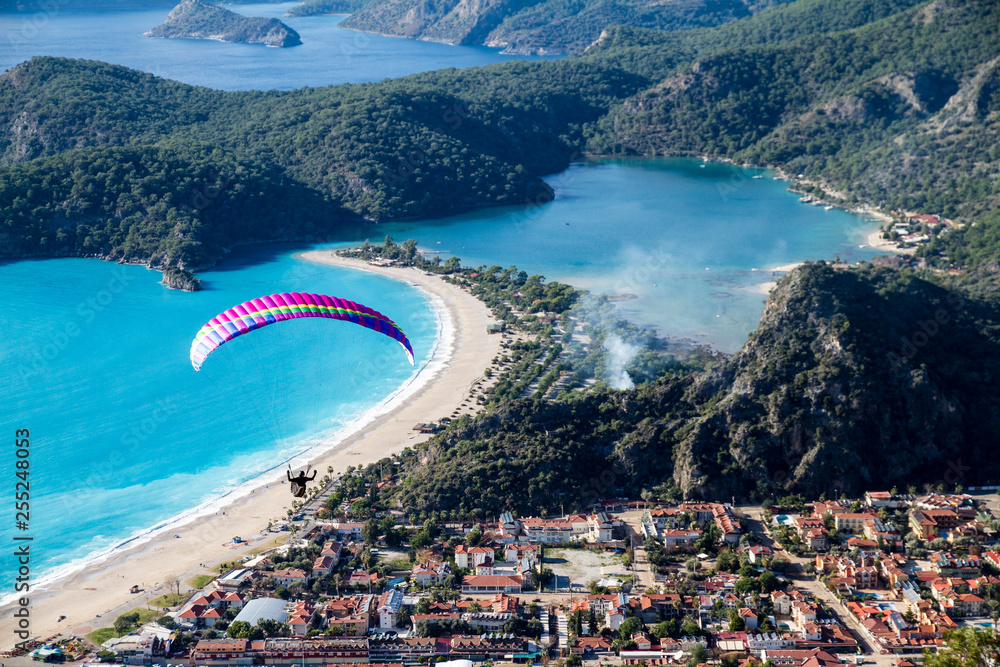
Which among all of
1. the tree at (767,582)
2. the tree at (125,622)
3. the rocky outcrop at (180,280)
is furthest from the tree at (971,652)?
the rocky outcrop at (180,280)

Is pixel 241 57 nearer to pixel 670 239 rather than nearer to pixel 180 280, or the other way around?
pixel 180 280

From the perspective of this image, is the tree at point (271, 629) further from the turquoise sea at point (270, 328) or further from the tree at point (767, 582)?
the tree at point (767, 582)

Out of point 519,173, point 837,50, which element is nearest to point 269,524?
point 519,173

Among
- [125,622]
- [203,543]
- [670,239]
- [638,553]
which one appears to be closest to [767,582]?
[638,553]

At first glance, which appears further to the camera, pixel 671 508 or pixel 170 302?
pixel 170 302

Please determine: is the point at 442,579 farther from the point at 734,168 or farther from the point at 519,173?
the point at 734,168

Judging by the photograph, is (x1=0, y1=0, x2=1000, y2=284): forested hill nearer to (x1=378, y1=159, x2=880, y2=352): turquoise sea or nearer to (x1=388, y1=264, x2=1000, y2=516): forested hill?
(x1=378, y1=159, x2=880, y2=352): turquoise sea

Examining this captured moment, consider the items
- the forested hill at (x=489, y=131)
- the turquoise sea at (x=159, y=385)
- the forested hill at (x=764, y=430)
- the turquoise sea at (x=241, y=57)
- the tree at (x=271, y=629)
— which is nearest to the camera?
the tree at (x=271, y=629)
